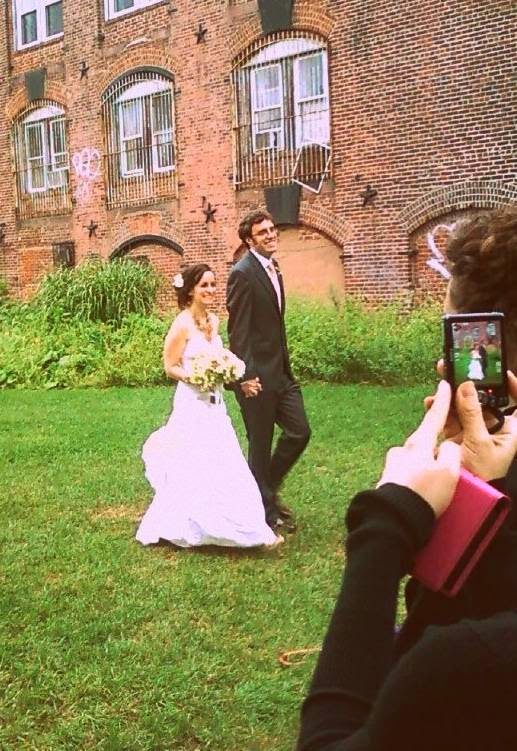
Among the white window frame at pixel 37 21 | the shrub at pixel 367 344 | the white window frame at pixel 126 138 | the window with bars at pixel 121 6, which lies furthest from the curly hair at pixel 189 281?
the white window frame at pixel 37 21

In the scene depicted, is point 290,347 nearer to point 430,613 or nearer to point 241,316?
point 241,316

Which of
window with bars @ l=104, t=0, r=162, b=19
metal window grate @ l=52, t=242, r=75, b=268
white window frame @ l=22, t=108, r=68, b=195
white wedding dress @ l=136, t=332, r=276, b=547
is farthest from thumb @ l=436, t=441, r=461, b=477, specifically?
white window frame @ l=22, t=108, r=68, b=195

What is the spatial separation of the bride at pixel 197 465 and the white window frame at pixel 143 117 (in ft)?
47.6

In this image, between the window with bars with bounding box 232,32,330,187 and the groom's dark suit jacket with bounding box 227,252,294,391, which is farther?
the window with bars with bounding box 232,32,330,187

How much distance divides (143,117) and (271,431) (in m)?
16.3

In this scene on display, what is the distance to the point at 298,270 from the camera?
18.5 m

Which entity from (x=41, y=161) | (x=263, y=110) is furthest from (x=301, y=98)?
(x=41, y=161)

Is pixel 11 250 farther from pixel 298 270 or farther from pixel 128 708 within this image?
pixel 128 708

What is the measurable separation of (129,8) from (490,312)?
2189 centimetres

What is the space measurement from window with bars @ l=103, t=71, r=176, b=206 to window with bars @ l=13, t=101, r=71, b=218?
1773 mm

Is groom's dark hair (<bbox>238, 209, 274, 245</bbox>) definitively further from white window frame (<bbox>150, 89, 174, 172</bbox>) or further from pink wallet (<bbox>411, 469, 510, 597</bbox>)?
white window frame (<bbox>150, 89, 174, 172</bbox>)

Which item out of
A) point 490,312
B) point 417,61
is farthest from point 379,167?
point 490,312

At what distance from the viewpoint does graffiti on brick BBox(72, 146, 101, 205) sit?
75.4 feet

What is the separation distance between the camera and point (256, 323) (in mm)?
6758
